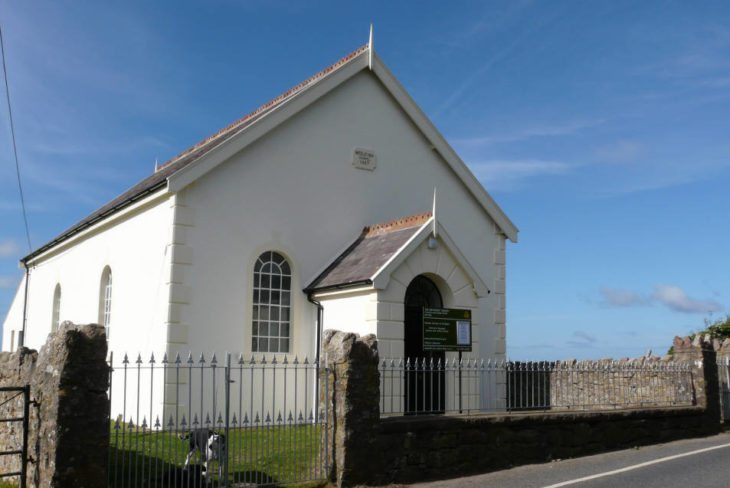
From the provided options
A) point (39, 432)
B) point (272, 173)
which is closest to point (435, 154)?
point (272, 173)

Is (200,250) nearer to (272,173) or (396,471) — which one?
(272,173)

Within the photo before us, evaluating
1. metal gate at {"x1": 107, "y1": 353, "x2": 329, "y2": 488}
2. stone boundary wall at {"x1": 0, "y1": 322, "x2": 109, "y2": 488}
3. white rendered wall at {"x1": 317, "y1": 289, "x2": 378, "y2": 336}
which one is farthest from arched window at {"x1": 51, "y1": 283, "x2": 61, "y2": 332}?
stone boundary wall at {"x1": 0, "y1": 322, "x2": 109, "y2": 488}

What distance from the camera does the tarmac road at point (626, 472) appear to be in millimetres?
11562

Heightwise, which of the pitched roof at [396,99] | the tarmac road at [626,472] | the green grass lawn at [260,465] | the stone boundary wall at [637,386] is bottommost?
the tarmac road at [626,472]

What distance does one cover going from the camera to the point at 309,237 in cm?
1823

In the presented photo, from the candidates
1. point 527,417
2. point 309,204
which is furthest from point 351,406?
point 309,204

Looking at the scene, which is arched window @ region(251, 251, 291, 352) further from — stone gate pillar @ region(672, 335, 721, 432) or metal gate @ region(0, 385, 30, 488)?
stone gate pillar @ region(672, 335, 721, 432)

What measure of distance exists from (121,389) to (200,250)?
4.46 meters

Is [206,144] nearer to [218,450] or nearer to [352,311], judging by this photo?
[352,311]

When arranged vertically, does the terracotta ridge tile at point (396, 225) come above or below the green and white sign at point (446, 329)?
above

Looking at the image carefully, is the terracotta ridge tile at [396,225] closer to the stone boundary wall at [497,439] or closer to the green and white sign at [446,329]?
the green and white sign at [446,329]

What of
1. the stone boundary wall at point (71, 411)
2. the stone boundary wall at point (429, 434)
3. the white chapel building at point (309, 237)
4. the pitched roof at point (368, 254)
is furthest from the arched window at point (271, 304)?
the stone boundary wall at point (71, 411)

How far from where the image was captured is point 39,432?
9734 mm

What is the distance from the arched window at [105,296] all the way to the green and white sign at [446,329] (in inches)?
344
